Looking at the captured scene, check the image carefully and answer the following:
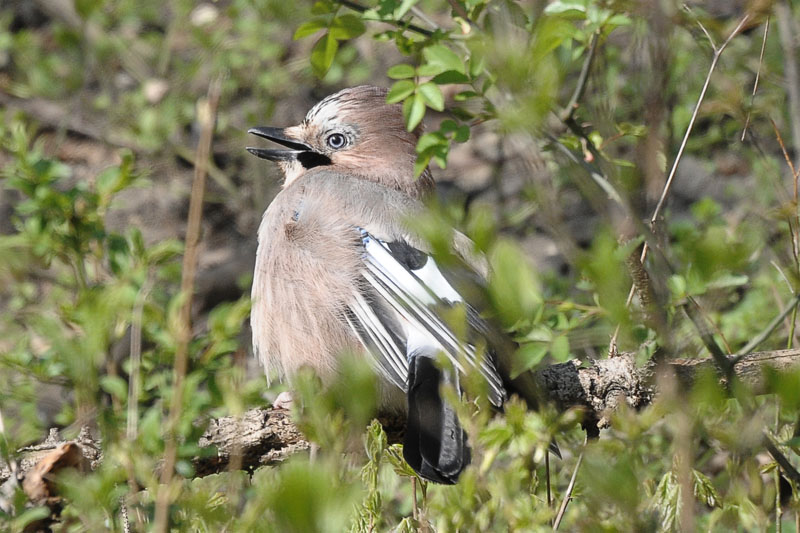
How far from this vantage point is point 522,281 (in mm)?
1683

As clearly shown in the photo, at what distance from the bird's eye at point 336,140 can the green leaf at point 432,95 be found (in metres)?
1.52

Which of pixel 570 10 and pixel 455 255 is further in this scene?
pixel 570 10

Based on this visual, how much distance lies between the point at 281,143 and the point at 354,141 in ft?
1.10

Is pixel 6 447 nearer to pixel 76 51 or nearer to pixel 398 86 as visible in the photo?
pixel 398 86

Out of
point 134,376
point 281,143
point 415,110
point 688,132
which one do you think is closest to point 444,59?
point 415,110

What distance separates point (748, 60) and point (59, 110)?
16.0 feet

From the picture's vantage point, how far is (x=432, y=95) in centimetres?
298

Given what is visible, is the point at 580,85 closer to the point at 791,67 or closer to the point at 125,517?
the point at 791,67

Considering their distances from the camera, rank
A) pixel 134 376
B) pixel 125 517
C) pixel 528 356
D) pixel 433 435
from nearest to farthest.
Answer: pixel 125 517 < pixel 528 356 < pixel 433 435 < pixel 134 376

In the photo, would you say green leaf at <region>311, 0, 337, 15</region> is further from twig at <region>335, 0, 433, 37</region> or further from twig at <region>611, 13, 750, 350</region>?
twig at <region>611, 13, 750, 350</region>

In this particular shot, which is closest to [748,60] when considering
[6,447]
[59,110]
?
[6,447]

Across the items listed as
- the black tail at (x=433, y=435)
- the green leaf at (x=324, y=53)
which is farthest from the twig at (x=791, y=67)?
the green leaf at (x=324, y=53)

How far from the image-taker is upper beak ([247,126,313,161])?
175 inches

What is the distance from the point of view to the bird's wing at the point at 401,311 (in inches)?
123
